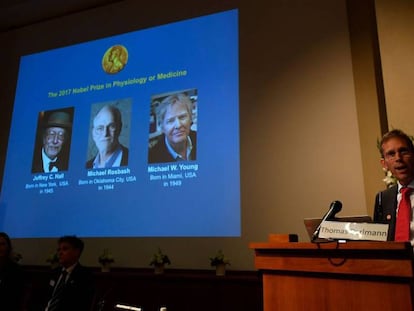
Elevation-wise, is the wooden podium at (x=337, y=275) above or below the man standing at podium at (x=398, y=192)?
below

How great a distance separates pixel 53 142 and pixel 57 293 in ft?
5.78

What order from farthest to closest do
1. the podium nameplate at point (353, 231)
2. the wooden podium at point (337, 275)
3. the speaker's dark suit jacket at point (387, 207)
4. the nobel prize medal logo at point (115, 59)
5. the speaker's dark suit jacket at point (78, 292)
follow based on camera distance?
1. the nobel prize medal logo at point (115, 59)
2. the speaker's dark suit jacket at point (78, 292)
3. the speaker's dark suit jacket at point (387, 207)
4. the podium nameplate at point (353, 231)
5. the wooden podium at point (337, 275)

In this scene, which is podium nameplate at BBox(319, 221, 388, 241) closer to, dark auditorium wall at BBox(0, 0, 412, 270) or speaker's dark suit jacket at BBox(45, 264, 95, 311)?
dark auditorium wall at BBox(0, 0, 412, 270)

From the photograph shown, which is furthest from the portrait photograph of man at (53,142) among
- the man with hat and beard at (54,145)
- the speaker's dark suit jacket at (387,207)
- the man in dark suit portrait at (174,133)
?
the speaker's dark suit jacket at (387,207)

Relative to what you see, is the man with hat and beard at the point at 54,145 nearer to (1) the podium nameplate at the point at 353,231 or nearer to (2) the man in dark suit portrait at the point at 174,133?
(2) the man in dark suit portrait at the point at 174,133

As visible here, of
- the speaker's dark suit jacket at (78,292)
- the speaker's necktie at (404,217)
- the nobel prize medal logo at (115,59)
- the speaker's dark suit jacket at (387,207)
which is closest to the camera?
the speaker's necktie at (404,217)

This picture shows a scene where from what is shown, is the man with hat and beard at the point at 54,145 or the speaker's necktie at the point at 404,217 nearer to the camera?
the speaker's necktie at the point at 404,217

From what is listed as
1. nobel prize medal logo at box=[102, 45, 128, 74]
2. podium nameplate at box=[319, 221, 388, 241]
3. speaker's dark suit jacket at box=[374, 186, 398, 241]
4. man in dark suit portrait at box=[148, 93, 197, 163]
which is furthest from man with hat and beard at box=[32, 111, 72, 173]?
podium nameplate at box=[319, 221, 388, 241]

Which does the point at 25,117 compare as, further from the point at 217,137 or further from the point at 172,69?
the point at 217,137

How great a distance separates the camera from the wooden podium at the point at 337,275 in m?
0.98

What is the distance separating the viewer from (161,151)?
11.3 feet

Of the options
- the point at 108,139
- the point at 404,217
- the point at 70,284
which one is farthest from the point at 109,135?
the point at 404,217

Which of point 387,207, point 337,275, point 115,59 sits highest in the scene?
point 115,59

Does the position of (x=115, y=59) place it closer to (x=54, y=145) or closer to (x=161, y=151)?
(x=54, y=145)
